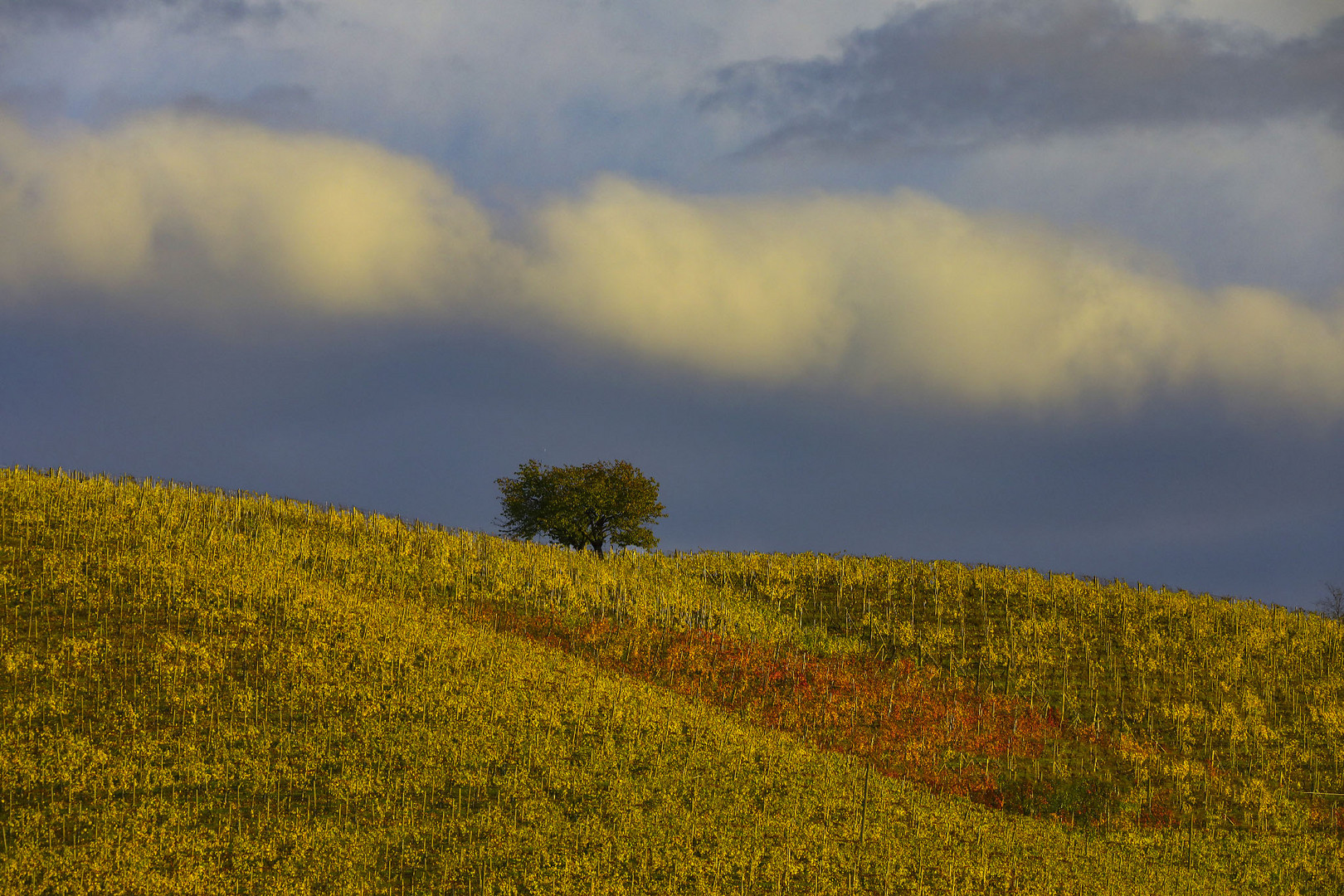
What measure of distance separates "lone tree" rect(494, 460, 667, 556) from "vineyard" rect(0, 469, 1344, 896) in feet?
41.4

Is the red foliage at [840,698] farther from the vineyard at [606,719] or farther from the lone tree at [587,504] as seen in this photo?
the lone tree at [587,504]

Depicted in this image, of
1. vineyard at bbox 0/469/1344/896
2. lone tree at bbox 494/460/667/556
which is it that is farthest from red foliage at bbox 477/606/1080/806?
lone tree at bbox 494/460/667/556

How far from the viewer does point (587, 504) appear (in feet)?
195

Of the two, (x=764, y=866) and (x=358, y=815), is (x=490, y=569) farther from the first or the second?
(x=764, y=866)

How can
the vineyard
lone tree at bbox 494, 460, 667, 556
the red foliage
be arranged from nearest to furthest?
the vineyard
the red foliage
lone tree at bbox 494, 460, 667, 556

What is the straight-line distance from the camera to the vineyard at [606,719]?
18.5 m

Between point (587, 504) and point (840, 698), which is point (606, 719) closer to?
point (840, 698)

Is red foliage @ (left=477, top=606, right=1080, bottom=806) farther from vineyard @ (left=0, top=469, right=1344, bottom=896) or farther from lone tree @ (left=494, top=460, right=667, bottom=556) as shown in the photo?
lone tree @ (left=494, top=460, right=667, bottom=556)

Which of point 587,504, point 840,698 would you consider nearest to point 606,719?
point 840,698

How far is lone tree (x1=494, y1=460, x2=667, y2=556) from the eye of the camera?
59562 millimetres

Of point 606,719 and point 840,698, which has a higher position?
point 840,698

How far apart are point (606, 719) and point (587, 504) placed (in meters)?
33.9

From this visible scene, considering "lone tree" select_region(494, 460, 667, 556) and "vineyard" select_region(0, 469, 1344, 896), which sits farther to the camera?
"lone tree" select_region(494, 460, 667, 556)

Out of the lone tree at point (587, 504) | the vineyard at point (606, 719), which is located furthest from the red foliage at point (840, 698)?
the lone tree at point (587, 504)
